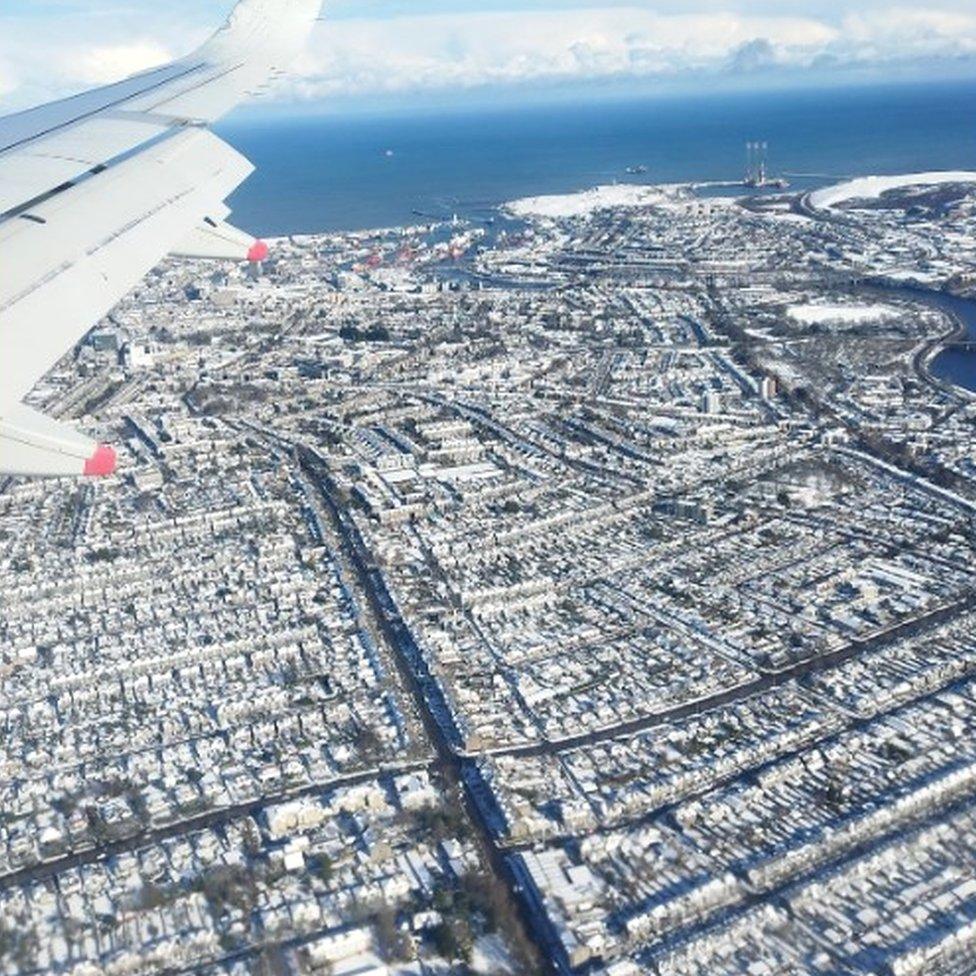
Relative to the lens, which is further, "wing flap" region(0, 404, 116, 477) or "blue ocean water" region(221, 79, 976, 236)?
"blue ocean water" region(221, 79, 976, 236)

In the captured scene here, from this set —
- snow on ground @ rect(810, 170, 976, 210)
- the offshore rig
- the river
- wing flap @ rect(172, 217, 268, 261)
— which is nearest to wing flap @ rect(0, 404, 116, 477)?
wing flap @ rect(172, 217, 268, 261)

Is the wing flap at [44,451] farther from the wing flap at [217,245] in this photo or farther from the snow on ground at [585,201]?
the snow on ground at [585,201]

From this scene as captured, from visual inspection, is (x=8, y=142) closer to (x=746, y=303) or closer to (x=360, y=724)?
(x=360, y=724)

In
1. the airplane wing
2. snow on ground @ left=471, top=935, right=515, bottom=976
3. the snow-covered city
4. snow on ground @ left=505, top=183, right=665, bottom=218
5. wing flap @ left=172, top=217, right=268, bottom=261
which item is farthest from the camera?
snow on ground @ left=505, top=183, right=665, bottom=218

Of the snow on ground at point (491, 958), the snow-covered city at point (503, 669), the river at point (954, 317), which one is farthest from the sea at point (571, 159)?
the snow on ground at point (491, 958)

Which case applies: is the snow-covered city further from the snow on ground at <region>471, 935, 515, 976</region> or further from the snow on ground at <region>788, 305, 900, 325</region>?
the snow on ground at <region>788, 305, 900, 325</region>

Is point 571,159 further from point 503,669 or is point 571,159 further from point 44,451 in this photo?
point 44,451
